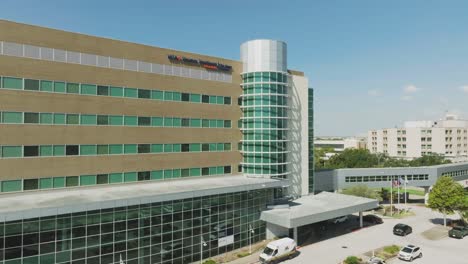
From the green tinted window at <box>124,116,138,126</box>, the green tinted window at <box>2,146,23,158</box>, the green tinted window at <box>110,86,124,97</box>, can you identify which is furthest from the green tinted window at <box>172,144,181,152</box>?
the green tinted window at <box>2,146,23,158</box>

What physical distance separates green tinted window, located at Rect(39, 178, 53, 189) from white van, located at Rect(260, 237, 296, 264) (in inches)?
970

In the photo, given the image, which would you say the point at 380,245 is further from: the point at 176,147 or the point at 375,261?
the point at 176,147

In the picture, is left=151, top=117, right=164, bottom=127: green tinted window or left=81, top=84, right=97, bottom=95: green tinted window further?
left=151, top=117, right=164, bottom=127: green tinted window

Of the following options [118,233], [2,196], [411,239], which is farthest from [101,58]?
[411,239]

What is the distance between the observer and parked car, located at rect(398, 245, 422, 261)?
39.8 meters

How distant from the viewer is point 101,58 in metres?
40.4

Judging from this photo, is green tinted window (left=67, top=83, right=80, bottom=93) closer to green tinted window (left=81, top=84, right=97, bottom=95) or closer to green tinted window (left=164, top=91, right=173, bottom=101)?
green tinted window (left=81, top=84, right=97, bottom=95)

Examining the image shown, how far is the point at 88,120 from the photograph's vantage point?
3909cm

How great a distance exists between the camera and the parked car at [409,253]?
3981 cm

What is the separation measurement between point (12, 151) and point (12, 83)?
22.8 ft

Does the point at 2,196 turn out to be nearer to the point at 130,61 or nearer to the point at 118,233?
the point at 118,233

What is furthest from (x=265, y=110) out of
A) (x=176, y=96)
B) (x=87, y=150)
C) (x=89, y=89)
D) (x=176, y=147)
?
(x=87, y=150)

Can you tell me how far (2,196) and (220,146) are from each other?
28003mm

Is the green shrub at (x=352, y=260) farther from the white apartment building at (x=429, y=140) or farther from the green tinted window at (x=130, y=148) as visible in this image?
the white apartment building at (x=429, y=140)
